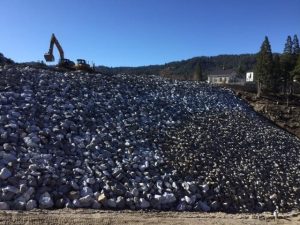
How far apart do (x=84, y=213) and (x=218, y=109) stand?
12978 mm

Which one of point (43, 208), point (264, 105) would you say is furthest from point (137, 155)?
point (264, 105)

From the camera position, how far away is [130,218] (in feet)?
29.8

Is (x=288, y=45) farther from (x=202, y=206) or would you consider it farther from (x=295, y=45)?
(x=202, y=206)

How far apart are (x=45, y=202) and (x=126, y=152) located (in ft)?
12.3

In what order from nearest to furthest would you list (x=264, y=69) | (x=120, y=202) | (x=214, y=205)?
(x=120, y=202), (x=214, y=205), (x=264, y=69)

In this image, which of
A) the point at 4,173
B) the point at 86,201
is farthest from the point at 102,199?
the point at 4,173

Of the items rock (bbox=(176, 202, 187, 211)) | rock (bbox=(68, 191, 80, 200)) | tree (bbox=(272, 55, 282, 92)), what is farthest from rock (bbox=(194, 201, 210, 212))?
tree (bbox=(272, 55, 282, 92))

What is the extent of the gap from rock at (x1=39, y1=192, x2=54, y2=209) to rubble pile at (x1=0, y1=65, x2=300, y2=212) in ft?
0.07

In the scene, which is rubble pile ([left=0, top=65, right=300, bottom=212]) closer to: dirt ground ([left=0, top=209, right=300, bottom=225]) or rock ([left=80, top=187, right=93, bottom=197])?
rock ([left=80, top=187, right=93, bottom=197])

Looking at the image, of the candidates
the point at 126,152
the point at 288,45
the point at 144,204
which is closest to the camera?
the point at 144,204

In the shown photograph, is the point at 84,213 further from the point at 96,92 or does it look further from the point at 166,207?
the point at 96,92

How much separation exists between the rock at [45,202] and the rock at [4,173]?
3.13ft

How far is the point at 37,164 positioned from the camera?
10.0 meters

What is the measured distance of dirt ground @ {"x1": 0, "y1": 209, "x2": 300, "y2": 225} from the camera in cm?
816
